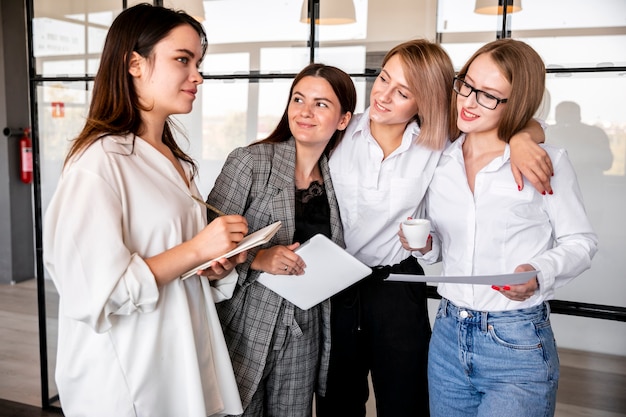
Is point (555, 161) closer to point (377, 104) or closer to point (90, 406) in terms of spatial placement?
point (377, 104)

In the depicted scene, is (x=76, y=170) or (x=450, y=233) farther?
(x=450, y=233)

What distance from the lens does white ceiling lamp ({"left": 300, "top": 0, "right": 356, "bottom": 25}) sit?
8.30 feet

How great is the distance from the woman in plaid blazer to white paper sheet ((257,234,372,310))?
6cm

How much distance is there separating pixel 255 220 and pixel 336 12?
3.90ft

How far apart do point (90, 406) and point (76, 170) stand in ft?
1.81

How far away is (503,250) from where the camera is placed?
1485 mm

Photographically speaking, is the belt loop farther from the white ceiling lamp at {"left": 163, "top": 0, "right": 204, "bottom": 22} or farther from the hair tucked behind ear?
the white ceiling lamp at {"left": 163, "top": 0, "right": 204, "bottom": 22}

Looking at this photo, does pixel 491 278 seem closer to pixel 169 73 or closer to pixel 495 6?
pixel 169 73

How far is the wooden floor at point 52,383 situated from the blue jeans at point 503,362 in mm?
1013


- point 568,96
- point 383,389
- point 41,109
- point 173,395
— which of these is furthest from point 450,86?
point 41,109

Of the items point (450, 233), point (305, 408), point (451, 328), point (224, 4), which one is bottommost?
point (305, 408)

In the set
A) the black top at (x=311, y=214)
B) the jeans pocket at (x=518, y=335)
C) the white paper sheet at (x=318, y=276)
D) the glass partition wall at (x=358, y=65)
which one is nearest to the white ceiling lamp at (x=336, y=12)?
the glass partition wall at (x=358, y=65)

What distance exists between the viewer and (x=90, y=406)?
1371 mm

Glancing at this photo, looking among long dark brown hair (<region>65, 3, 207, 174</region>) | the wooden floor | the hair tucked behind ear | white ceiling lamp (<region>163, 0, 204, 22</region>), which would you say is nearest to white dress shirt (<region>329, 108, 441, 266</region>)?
the hair tucked behind ear
